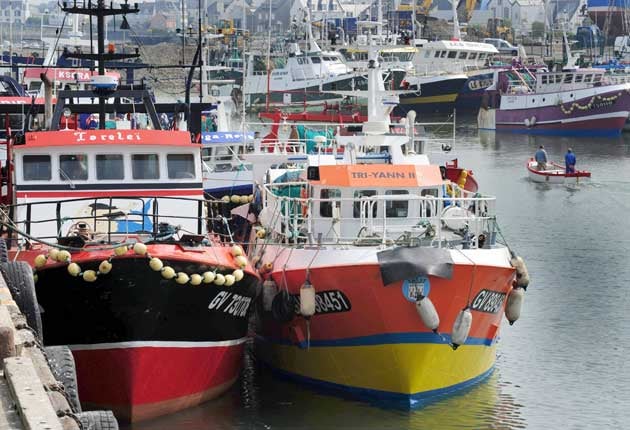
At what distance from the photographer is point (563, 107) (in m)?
76.2

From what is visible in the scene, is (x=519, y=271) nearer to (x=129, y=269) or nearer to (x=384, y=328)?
(x=384, y=328)

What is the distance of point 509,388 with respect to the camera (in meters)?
21.6

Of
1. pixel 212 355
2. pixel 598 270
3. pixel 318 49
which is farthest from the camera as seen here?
pixel 318 49

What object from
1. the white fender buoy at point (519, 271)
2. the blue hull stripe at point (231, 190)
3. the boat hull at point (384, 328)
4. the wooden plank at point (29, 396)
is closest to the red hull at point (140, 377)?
the boat hull at point (384, 328)

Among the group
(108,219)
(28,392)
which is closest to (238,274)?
(108,219)

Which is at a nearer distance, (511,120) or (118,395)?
(118,395)

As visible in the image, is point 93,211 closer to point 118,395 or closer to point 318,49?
point 118,395

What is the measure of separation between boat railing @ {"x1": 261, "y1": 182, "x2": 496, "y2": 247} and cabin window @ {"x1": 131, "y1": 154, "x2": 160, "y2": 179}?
7.21 ft

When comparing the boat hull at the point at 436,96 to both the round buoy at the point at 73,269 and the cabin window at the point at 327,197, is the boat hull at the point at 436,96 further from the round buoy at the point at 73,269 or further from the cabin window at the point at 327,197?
the round buoy at the point at 73,269

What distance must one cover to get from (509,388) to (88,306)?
23.8 feet

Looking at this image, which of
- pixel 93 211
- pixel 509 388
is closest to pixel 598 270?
pixel 509 388

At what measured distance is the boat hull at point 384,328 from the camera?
63.8 feet

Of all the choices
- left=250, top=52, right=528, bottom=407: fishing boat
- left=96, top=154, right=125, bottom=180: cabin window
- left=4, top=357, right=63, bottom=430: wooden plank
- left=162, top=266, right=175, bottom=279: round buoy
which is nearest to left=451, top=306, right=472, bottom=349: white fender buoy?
left=250, top=52, right=528, bottom=407: fishing boat

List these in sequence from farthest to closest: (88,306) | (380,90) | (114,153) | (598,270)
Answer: (598,270) → (380,90) → (114,153) → (88,306)
